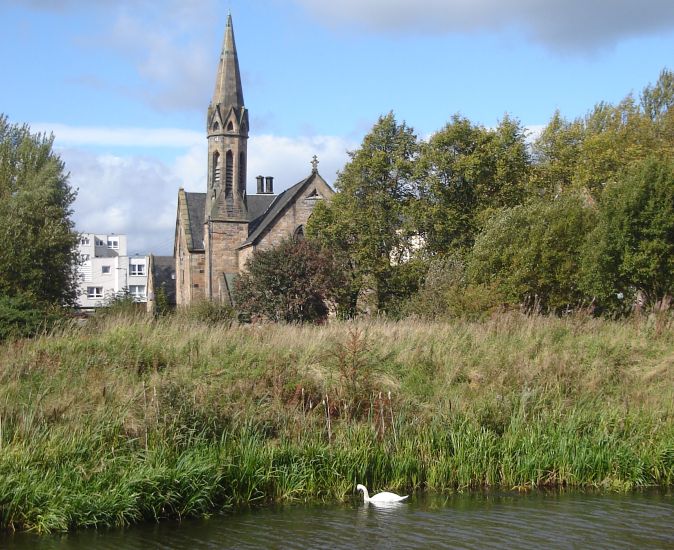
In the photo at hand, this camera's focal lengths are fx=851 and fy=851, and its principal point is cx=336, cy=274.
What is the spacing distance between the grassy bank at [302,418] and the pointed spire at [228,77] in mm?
38514

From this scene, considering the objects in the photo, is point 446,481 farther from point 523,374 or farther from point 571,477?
point 523,374

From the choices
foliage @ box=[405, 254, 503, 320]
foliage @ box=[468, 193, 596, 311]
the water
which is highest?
foliage @ box=[468, 193, 596, 311]

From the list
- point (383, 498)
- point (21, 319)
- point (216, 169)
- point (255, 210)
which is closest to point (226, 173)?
point (216, 169)

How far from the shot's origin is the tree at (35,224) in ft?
126

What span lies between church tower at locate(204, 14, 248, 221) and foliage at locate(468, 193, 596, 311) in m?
26.4

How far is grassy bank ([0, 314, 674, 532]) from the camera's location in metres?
11.5

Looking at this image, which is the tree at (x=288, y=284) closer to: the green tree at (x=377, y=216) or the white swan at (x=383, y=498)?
the green tree at (x=377, y=216)

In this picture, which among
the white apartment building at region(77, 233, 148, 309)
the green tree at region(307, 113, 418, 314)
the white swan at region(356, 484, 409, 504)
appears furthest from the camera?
the white apartment building at region(77, 233, 148, 309)

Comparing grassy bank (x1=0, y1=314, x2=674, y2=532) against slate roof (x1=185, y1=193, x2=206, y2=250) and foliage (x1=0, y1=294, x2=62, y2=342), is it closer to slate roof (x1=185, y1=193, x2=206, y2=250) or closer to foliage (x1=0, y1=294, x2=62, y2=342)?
foliage (x1=0, y1=294, x2=62, y2=342)

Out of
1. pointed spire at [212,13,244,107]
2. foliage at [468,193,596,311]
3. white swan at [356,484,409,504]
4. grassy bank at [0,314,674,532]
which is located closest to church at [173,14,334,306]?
pointed spire at [212,13,244,107]

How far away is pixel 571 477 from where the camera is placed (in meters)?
13.4

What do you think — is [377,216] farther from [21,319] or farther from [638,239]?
[21,319]

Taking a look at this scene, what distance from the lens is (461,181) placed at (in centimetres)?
4109

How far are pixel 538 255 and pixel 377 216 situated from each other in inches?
487
